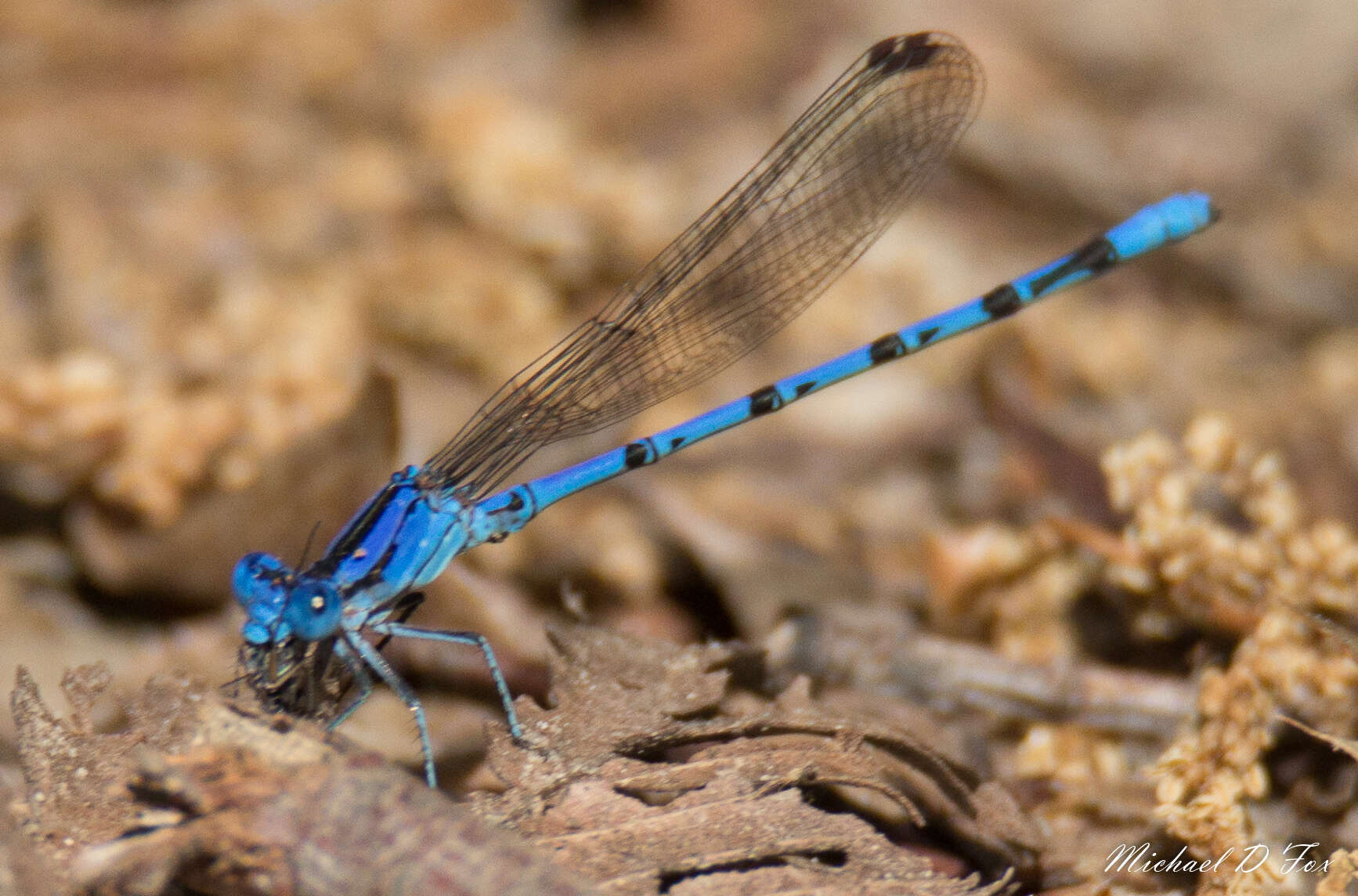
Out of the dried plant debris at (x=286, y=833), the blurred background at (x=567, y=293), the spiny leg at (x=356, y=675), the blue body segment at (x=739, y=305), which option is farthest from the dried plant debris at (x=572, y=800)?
the blue body segment at (x=739, y=305)

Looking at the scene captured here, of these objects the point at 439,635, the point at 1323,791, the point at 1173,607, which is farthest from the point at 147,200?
the point at 1323,791

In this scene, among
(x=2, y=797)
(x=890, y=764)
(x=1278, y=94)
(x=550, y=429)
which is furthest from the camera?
(x=1278, y=94)

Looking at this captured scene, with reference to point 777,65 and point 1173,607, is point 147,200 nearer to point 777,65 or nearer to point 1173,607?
point 777,65

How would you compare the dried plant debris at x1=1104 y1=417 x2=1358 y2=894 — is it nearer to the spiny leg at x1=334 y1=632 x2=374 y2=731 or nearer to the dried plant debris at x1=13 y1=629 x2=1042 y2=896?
the dried plant debris at x1=13 y1=629 x2=1042 y2=896

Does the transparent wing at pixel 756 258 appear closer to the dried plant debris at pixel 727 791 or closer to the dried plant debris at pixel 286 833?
the dried plant debris at pixel 727 791

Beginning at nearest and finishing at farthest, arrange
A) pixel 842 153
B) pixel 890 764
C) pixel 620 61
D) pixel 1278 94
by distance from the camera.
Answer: pixel 890 764 → pixel 842 153 → pixel 1278 94 → pixel 620 61
